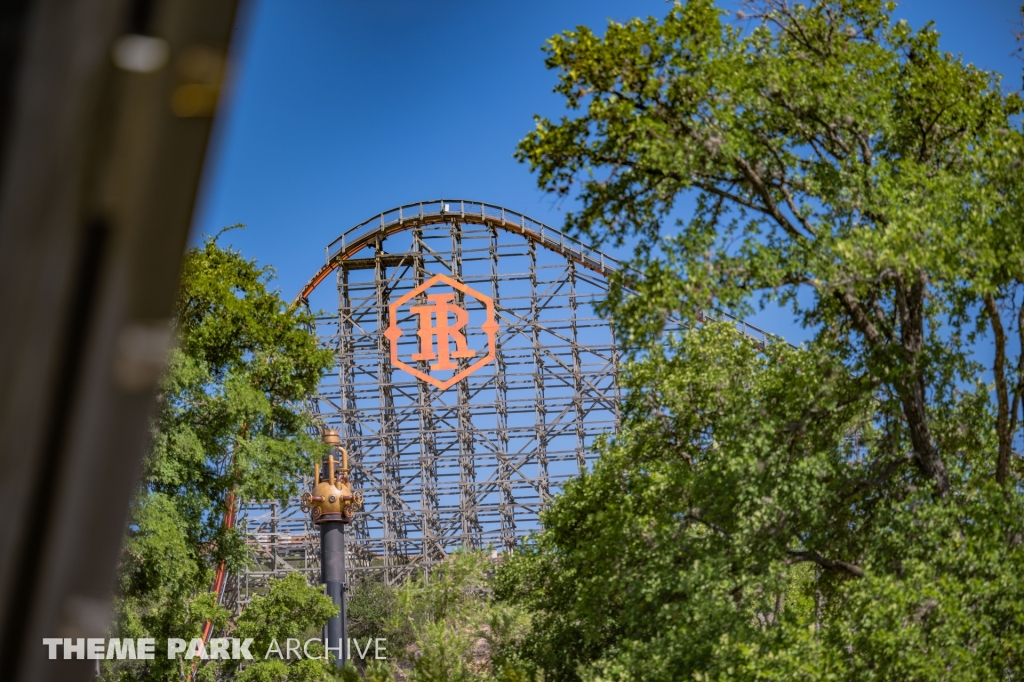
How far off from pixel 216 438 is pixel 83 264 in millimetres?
15240

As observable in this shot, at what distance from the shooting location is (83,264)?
0.50 meters

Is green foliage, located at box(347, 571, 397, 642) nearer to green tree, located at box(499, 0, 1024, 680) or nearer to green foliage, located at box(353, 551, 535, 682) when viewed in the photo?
green foliage, located at box(353, 551, 535, 682)

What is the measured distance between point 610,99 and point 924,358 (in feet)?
9.99

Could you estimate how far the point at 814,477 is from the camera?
7855 millimetres

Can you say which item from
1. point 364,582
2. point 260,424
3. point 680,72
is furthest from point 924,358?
point 364,582

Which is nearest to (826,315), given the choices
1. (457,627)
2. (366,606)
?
(457,627)

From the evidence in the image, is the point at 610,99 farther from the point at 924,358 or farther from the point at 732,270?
the point at 924,358

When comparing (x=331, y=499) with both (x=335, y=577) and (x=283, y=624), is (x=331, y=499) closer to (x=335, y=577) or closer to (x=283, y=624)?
(x=335, y=577)

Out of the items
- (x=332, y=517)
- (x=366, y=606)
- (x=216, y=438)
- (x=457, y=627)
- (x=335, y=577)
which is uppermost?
(x=216, y=438)

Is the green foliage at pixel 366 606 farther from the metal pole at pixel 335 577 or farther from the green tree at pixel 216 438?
the green tree at pixel 216 438

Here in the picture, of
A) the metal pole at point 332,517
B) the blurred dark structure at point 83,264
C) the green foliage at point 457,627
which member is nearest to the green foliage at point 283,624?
the green foliage at point 457,627

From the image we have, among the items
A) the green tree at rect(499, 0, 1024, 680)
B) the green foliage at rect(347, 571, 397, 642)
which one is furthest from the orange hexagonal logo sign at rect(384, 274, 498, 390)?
the green tree at rect(499, 0, 1024, 680)

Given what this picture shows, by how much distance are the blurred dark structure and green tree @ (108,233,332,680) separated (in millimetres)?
11684

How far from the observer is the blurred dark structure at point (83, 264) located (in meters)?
0.47
